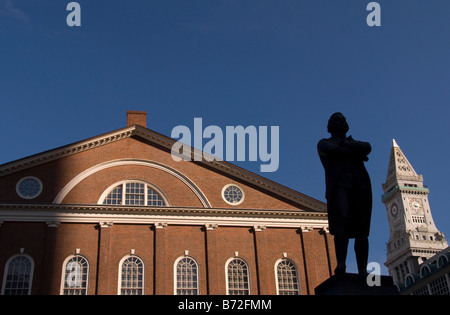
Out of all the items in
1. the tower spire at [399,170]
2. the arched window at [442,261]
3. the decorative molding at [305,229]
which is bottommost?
the decorative molding at [305,229]

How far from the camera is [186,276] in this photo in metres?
28.4

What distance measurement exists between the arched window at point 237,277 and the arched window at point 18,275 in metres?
10.5

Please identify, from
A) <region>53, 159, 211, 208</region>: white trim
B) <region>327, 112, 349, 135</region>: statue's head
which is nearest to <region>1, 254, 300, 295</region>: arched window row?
<region>53, 159, 211, 208</region>: white trim

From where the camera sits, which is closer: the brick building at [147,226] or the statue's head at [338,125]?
the statue's head at [338,125]

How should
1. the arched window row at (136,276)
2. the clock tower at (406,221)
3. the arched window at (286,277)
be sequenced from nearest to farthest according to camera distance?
1. the arched window row at (136,276)
2. the arched window at (286,277)
3. the clock tower at (406,221)

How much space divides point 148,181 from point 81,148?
14.6 feet

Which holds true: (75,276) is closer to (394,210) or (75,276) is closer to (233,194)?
(233,194)

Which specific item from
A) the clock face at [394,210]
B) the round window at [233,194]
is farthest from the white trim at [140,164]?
the clock face at [394,210]

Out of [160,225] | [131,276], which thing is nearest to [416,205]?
[160,225]

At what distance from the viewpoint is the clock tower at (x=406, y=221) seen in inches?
4449

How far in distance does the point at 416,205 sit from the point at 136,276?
4134 inches

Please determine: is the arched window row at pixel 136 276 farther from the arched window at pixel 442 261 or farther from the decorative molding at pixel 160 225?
the arched window at pixel 442 261
